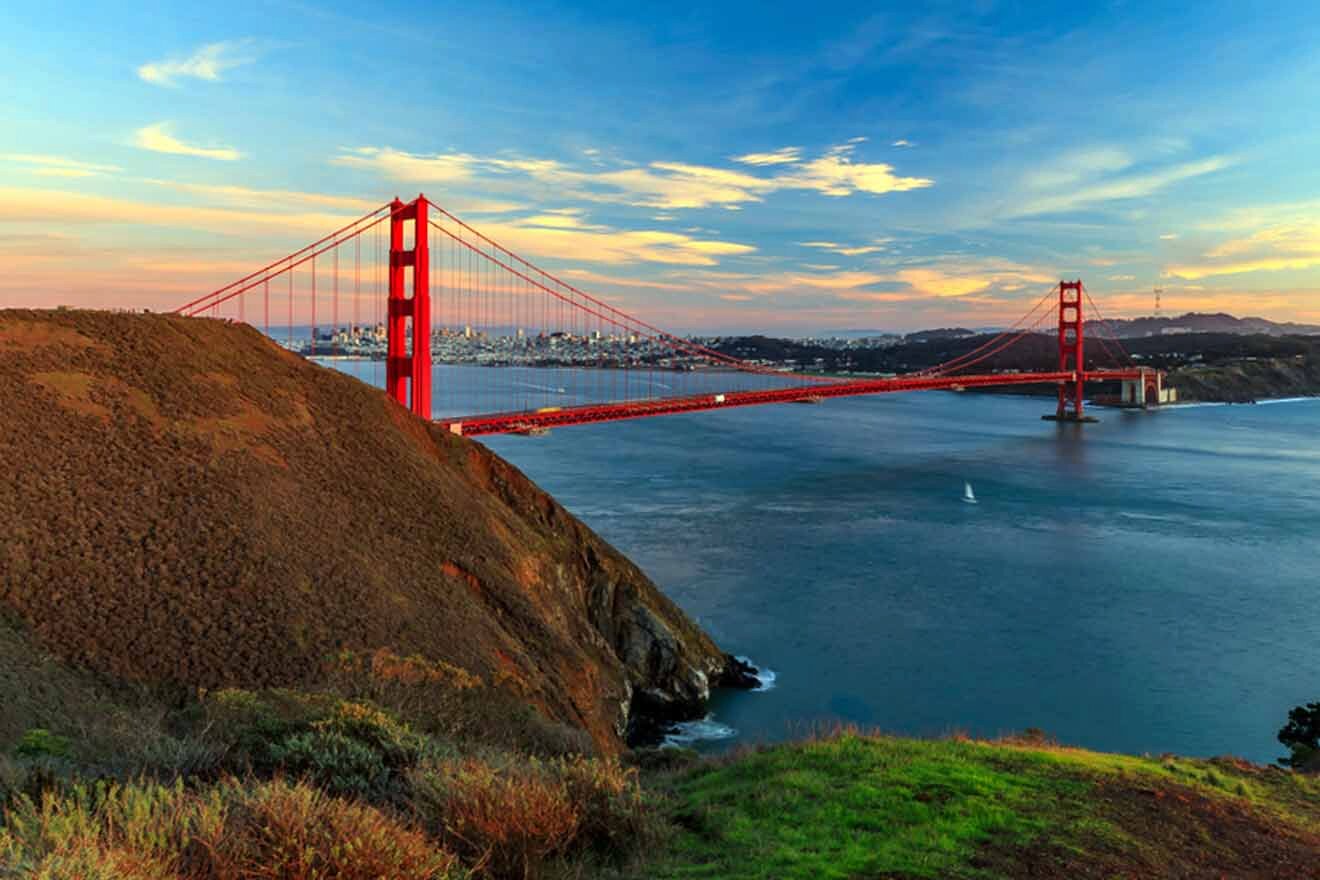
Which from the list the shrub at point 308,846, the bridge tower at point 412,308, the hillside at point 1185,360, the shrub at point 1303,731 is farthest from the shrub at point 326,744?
the hillside at point 1185,360

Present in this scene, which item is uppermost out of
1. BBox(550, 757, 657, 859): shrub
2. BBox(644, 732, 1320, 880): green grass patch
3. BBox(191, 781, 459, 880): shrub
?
BBox(191, 781, 459, 880): shrub

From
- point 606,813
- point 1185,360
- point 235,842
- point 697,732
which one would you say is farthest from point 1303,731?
point 1185,360

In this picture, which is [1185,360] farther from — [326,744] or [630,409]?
[326,744]

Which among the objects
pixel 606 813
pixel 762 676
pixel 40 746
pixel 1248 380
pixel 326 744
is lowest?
pixel 762 676

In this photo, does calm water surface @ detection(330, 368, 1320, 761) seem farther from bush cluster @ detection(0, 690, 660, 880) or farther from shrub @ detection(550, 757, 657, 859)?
bush cluster @ detection(0, 690, 660, 880)

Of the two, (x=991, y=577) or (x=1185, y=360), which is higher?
(x=1185, y=360)

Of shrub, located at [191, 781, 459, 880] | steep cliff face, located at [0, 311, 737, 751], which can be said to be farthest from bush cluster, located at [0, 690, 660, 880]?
steep cliff face, located at [0, 311, 737, 751]

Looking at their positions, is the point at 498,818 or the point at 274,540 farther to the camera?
the point at 274,540

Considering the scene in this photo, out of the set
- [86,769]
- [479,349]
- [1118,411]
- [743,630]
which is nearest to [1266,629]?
[743,630]
